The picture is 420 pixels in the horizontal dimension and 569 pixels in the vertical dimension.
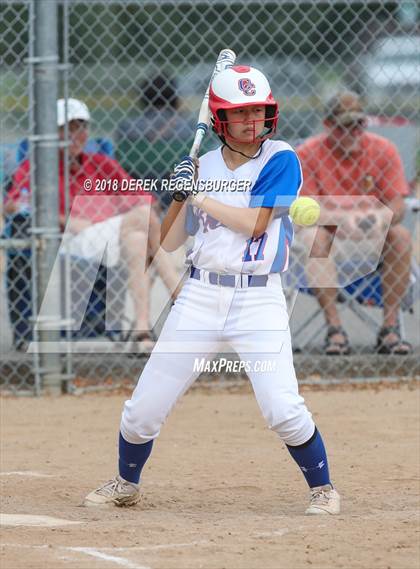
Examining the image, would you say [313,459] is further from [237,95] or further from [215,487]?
[237,95]

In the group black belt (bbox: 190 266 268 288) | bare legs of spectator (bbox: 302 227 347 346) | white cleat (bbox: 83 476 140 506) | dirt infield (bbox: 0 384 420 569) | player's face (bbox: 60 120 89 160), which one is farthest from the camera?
player's face (bbox: 60 120 89 160)

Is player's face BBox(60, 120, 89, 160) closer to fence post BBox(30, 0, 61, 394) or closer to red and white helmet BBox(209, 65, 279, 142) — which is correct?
fence post BBox(30, 0, 61, 394)

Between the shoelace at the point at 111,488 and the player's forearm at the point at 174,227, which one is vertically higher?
the player's forearm at the point at 174,227

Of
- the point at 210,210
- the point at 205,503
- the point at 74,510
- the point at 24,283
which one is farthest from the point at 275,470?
the point at 24,283

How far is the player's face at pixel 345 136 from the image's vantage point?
6840mm

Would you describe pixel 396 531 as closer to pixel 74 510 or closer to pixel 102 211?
pixel 74 510

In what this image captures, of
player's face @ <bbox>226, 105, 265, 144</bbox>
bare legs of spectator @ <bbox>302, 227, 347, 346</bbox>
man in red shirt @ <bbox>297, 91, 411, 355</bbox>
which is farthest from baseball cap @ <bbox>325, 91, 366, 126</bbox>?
player's face @ <bbox>226, 105, 265, 144</bbox>

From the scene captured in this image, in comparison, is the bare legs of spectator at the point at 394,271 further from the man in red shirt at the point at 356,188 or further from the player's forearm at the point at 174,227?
the player's forearm at the point at 174,227

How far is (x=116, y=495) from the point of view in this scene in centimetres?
420

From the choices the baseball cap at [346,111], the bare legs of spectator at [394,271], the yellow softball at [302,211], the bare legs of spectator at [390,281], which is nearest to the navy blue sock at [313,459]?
the yellow softball at [302,211]

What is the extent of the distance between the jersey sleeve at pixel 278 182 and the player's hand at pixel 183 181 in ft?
0.80

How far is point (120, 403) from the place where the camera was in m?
6.36

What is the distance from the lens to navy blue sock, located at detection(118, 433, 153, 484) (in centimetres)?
414

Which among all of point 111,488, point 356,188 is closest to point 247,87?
point 111,488
